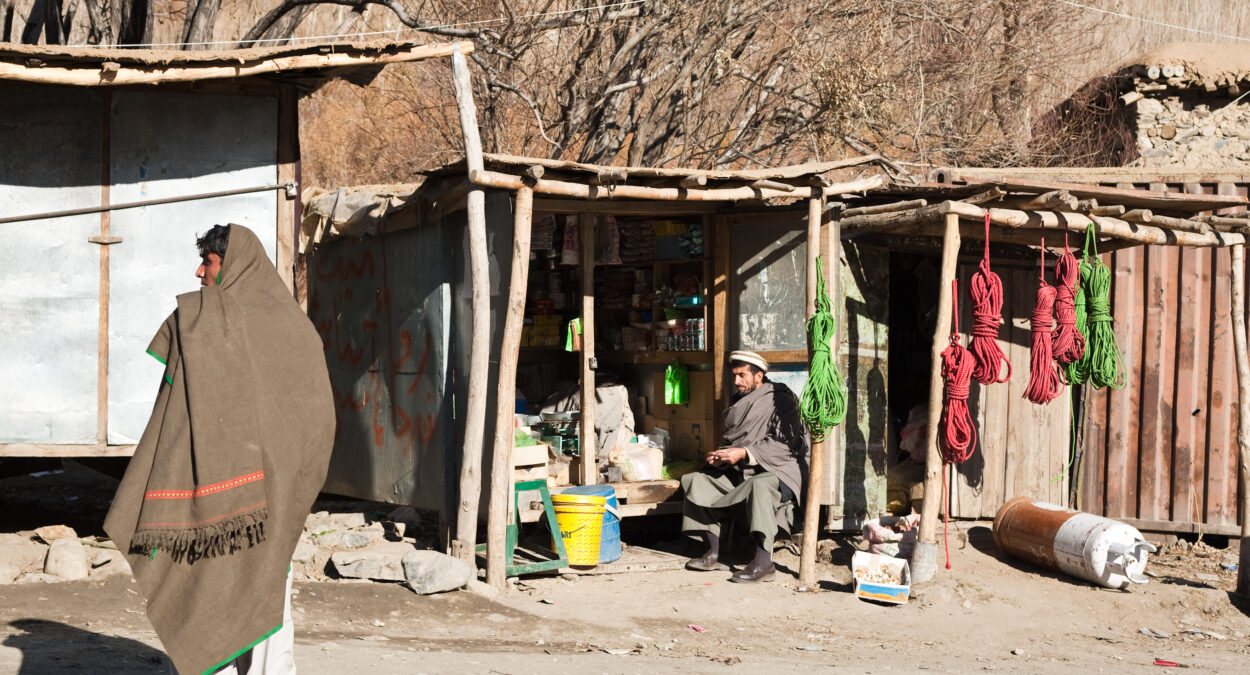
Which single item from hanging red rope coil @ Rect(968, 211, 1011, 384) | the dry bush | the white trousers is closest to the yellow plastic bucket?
hanging red rope coil @ Rect(968, 211, 1011, 384)

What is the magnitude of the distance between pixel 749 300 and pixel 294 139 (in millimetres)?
3503

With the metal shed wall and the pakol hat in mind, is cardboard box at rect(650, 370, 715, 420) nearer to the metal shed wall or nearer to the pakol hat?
the pakol hat

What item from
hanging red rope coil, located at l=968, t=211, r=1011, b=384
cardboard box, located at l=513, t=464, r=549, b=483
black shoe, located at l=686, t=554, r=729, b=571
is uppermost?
hanging red rope coil, located at l=968, t=211, r=1011, b=384

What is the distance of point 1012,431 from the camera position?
9672 millimetres

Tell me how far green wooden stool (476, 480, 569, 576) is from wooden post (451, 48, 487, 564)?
30 cm

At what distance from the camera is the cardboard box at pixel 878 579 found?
7488 millimetres

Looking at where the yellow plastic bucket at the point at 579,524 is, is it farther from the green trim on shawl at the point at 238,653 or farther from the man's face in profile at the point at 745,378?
the green trim on shawl at the point at 238,653

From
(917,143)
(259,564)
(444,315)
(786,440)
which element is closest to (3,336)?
(444,315)

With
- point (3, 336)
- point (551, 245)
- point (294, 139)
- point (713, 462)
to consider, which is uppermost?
point (294, 139)

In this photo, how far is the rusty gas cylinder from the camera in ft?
26.4

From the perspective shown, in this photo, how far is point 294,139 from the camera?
8.30m

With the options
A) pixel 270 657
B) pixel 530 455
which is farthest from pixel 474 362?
pixel 270 657

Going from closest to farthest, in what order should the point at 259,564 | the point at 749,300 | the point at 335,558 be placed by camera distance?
the point at 259,564
the point at 335,558
the point at 749,300

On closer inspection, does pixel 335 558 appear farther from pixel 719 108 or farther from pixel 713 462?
pixel 719 108
